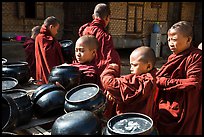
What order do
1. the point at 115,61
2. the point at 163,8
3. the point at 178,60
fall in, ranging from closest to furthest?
the point at 178,60 → the point at 115,61 → the point at 163,8

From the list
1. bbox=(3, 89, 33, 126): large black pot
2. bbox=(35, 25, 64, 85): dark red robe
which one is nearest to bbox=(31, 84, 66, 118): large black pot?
bbox=(3, 89, 33, 126): large black pot

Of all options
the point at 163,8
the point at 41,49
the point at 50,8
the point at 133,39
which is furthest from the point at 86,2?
the point at 41,49

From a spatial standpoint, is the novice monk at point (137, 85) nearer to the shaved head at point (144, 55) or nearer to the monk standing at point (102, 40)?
the shaved head at point (144, 55)

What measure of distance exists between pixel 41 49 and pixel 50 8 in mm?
7258

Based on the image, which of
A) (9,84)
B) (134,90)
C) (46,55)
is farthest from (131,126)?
(46,55)

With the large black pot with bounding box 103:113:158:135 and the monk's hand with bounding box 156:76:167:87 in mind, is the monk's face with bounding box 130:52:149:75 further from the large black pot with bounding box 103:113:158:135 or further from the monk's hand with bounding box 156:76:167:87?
the large black pot with bounding box 103:113:158:135

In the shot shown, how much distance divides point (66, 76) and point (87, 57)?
326mm

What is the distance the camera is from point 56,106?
110 inches

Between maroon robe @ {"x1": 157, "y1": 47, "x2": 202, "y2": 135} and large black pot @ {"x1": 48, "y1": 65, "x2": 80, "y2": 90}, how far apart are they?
915mm

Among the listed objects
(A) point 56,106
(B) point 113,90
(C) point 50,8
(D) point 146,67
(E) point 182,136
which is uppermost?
(C) point 50,8

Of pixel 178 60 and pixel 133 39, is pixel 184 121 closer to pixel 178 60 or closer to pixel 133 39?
pixel 178 60

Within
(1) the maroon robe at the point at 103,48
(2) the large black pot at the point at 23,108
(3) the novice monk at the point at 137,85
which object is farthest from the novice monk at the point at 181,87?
(2) the large black pot at the point at 23,108

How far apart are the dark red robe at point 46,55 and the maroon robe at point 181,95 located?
2079mm

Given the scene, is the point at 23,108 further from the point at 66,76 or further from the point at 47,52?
the point at 47,52
